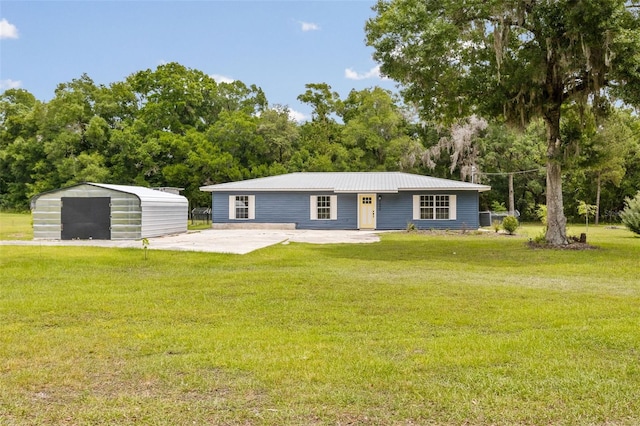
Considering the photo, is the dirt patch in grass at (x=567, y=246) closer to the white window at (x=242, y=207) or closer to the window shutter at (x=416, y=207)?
the window shutter at (x=416, y=207)

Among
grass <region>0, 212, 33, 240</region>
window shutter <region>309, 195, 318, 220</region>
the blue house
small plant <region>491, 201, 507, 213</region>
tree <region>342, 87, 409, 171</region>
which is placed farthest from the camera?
tree <region>342, 87, 409, 171</region>

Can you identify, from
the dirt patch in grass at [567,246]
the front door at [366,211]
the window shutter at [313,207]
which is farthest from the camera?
the window shutter at [313,207]

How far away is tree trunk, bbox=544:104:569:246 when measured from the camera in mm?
14023

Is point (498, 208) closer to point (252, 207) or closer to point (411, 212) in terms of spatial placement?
point (411, 212)

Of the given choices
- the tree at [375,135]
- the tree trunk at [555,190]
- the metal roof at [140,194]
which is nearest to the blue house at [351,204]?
Result: the metal roof at [140,194]

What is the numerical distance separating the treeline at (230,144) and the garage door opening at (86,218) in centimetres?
1851

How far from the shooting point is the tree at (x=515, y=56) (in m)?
11.5

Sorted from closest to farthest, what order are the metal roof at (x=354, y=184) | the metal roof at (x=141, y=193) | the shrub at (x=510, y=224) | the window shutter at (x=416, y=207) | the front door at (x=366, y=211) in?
the metal roof at (x=141, y=193), the shrub at (x=510, y=224), the metal roof at (x=354, y=184), the window shutter at (x=416, y=207), the front door at (x=366, y=211)

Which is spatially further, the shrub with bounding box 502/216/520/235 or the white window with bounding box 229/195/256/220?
the white window with bounding box 229/195/256/220

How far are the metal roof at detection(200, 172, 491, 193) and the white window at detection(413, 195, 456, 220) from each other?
610mm

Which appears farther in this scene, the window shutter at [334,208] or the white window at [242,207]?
the white window at [242,207]

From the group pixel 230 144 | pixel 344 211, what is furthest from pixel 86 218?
pixel 230 144

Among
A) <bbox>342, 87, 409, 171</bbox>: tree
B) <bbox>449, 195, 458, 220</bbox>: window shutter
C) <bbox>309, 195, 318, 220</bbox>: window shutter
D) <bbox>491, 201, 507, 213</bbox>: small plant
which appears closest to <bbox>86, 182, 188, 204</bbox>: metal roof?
<bbox>309, 195, 318, 220</bbox>: window shutter

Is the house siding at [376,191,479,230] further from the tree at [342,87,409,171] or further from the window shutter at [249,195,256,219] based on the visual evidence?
the tree at [342,87,409,171]
